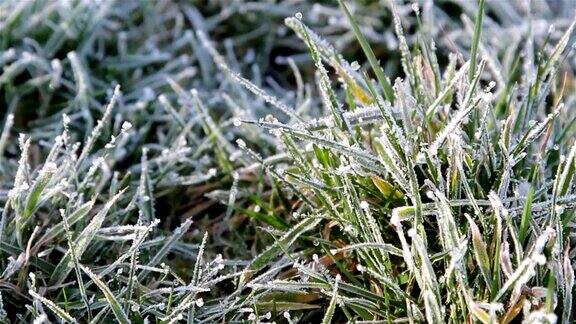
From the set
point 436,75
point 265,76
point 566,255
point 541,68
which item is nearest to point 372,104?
A: point 436,75

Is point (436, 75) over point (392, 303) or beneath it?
over

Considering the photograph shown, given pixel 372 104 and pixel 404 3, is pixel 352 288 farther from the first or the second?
pixel 404 3

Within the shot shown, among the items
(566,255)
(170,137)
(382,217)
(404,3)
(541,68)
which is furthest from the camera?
(404,3)

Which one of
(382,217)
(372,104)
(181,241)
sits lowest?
(181,241)

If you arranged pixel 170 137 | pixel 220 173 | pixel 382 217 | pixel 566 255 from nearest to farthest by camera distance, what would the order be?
pixel 566 255 → pixel 382 217 → pixel 220 173 → pixel 170 137

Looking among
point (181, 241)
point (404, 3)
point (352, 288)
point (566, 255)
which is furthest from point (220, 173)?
point (404, 3)

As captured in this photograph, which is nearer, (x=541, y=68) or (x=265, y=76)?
(x=541, y=68)
